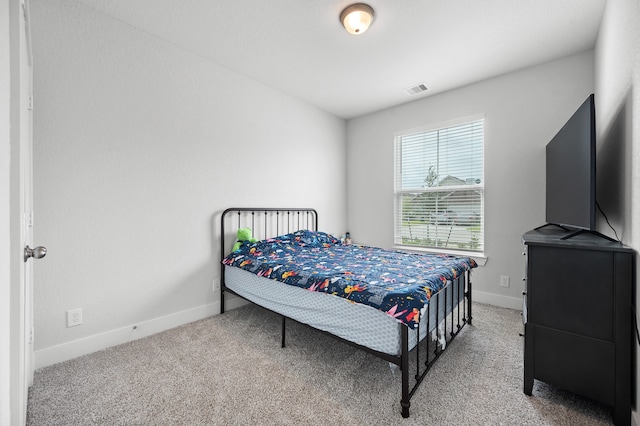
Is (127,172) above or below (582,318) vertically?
above

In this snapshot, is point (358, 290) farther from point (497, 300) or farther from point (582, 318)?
point (497, 300)

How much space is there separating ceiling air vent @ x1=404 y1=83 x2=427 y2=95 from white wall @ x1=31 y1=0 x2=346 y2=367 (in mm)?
1786

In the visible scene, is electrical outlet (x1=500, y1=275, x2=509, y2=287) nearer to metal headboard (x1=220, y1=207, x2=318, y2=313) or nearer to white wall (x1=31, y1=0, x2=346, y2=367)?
metal headboard (x1=220, y1=207, x2=318, y2=313)

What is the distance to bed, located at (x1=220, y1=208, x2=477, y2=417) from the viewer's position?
151cm

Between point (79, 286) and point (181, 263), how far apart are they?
732 millimetres

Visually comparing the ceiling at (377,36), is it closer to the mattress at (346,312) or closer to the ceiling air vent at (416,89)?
the ceiling air vent at (416,89)

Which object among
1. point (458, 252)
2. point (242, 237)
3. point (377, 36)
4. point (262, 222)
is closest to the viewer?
point (377, 36)

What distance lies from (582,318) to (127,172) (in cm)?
319

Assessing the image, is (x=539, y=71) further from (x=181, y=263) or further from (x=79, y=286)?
(x=79, y=286)

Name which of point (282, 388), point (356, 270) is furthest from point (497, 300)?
point (282, 388)

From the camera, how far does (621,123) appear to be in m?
1.57

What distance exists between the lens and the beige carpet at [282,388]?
4.70ft

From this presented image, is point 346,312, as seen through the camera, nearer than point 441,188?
Yes

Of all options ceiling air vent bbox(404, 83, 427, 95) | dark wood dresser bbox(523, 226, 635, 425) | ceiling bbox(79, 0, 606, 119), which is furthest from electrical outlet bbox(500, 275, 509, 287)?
ceiling air vent bbox(404, 83, 427, 95)
